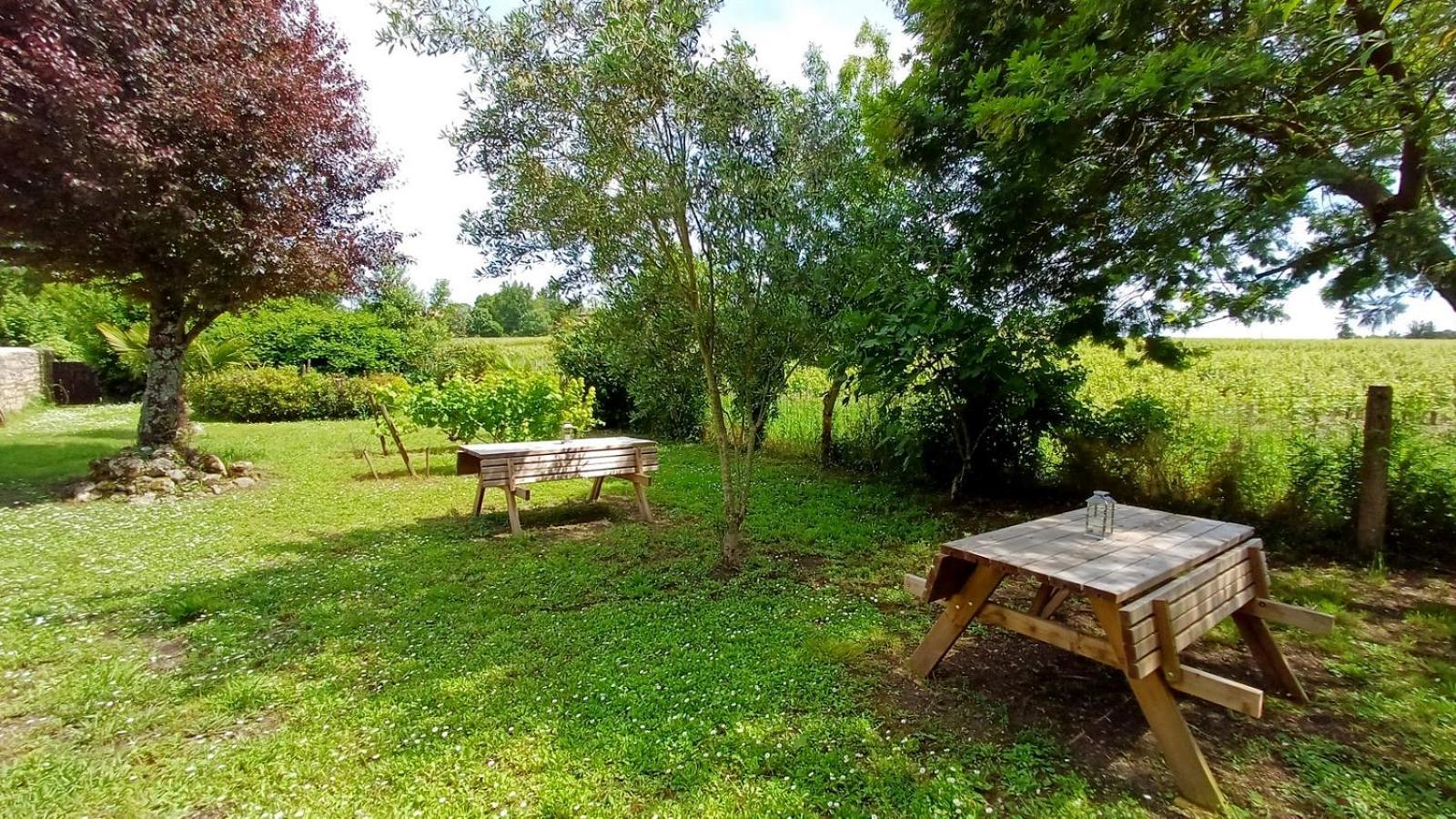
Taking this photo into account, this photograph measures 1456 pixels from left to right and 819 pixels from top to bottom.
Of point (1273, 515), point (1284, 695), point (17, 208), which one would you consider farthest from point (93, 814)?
point (1273, 515)

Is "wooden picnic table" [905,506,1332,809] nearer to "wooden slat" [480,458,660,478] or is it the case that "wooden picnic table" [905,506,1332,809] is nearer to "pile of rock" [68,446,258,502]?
"wooden slat" [480,458,660,478]

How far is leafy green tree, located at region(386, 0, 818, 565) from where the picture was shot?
→ 3.82 m

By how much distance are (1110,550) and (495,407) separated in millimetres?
8147

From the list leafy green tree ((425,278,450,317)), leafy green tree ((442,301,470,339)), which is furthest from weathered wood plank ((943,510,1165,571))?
leafy green tree ((425,278,450,317))

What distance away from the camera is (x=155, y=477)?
23.1ft

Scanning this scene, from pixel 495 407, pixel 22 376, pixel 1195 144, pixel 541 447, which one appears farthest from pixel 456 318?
pixel 1195 144

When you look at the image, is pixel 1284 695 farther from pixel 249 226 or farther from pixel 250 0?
pixel 250 0

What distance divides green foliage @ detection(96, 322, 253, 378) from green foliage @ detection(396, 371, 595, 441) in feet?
30.3

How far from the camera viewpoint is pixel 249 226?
22.7 ft

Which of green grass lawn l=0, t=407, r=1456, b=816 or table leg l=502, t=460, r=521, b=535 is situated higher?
table leg l=502, t=460, r=521, b=535

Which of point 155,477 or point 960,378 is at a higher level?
point 960,378

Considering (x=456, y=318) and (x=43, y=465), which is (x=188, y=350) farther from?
(x=456, y=318)

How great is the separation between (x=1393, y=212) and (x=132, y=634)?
823 centimetres

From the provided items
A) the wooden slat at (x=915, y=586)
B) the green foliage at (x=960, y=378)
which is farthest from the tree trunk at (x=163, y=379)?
the wooden slat at (x=915, y=586)
